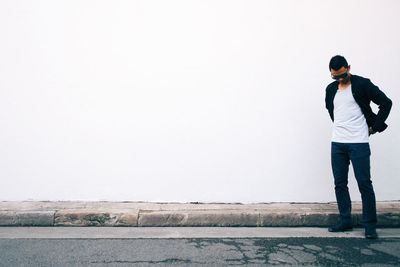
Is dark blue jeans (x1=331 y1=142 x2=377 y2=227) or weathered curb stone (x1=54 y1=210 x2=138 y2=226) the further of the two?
weathered curb stone (x1=54 y1=210 x2=138 y2=226)

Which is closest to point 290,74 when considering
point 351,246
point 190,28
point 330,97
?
point 330,97

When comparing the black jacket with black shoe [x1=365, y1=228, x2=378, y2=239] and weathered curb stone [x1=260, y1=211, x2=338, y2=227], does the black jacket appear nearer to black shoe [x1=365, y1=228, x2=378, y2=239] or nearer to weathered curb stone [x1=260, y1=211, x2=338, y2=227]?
black shoe [x1=365, y1=228, x2=378, y2=239]

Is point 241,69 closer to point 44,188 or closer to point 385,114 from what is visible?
point 385,114

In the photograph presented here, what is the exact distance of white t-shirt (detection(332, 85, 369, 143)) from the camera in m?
3.98

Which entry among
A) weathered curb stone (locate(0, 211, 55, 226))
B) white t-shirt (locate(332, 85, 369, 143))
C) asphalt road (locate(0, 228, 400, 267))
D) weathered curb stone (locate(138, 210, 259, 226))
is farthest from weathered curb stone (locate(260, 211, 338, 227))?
weathered curb stone (locate(0, 211, 55, 226))

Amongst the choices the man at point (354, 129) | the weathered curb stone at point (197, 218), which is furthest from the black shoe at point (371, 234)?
the weathered curb stone at point (197, 218)

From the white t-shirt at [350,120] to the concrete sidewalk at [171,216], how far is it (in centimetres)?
99

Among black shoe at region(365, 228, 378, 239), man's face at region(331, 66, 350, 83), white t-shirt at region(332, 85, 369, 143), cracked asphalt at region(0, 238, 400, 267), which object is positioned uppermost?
man's face at region(331, 66, 350, 83)

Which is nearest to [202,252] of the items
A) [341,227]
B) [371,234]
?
[341,227]

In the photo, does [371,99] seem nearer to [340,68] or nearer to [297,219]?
[340,68]

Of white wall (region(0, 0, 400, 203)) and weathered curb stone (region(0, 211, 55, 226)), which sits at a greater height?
white wall (region(0, 0, 400, 203))

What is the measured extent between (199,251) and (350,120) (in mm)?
2073

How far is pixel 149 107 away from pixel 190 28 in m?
1.18

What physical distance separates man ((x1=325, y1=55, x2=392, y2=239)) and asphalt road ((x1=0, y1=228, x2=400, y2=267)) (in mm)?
324
